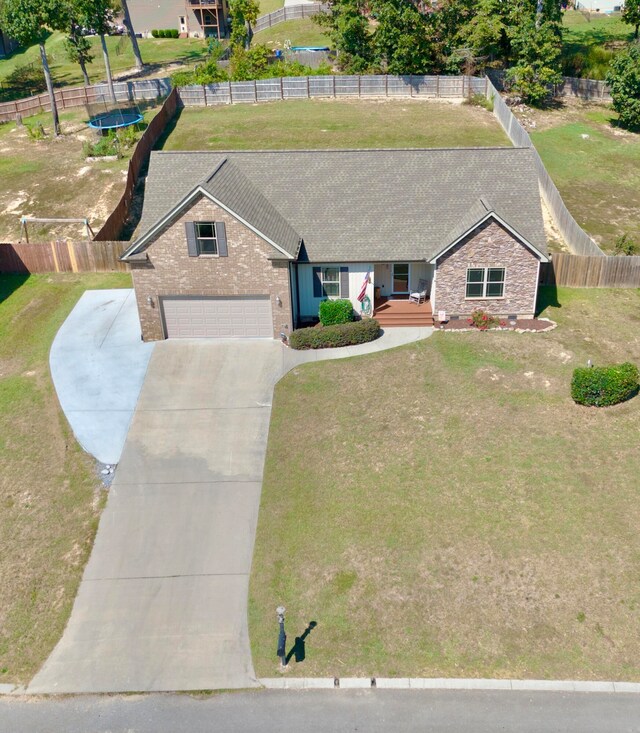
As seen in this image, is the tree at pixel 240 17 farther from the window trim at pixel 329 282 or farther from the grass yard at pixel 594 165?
the window trim at pixel 329 282

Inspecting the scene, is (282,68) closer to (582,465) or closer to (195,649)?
(582,465)

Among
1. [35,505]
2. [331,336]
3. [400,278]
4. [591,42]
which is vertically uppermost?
[591,42]

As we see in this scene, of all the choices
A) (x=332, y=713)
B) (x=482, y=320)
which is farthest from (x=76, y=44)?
(x=332, y=713)

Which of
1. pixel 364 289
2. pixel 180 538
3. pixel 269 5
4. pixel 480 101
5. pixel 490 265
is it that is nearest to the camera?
pixel 180 538

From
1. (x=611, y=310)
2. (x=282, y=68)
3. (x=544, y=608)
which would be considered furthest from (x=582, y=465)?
(x=282, y=68)

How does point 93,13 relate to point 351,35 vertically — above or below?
above

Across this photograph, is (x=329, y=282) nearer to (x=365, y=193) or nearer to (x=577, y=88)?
(x=365, y=193)

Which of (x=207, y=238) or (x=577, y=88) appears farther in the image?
(x=577, y=88)
